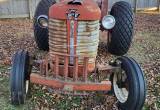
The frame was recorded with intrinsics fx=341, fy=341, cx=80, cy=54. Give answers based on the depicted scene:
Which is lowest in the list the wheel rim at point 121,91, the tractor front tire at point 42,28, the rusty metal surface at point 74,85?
the wheel rim at point 121,91

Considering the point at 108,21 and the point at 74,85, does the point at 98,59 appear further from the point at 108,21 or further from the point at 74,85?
the point at 74,85

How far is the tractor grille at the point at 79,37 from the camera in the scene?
4.68 meters

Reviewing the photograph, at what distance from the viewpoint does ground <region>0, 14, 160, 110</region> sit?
516 centimetres

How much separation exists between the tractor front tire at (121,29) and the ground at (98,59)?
0.47 meters

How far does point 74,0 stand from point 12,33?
493 cm

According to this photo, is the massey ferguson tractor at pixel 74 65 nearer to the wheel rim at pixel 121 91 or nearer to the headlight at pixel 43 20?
the wheel rim at pixel 121 91

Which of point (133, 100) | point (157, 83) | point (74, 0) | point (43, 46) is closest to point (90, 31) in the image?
point (74, 0)

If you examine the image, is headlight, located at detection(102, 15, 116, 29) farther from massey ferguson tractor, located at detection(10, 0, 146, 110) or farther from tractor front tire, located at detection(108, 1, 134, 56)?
tractor front tire, located at detection(108, 1, 134, 56)

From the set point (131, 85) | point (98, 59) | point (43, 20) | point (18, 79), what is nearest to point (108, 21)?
point (43, 20)

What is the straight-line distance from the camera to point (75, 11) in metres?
4.62

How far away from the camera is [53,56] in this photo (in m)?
4.88

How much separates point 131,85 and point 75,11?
1255 millimetres

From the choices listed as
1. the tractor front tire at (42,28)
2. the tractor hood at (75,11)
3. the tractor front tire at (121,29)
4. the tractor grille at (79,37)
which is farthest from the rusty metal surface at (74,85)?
the tractor front tire at (42,28)

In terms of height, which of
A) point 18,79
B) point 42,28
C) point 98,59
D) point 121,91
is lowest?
point 121,91
